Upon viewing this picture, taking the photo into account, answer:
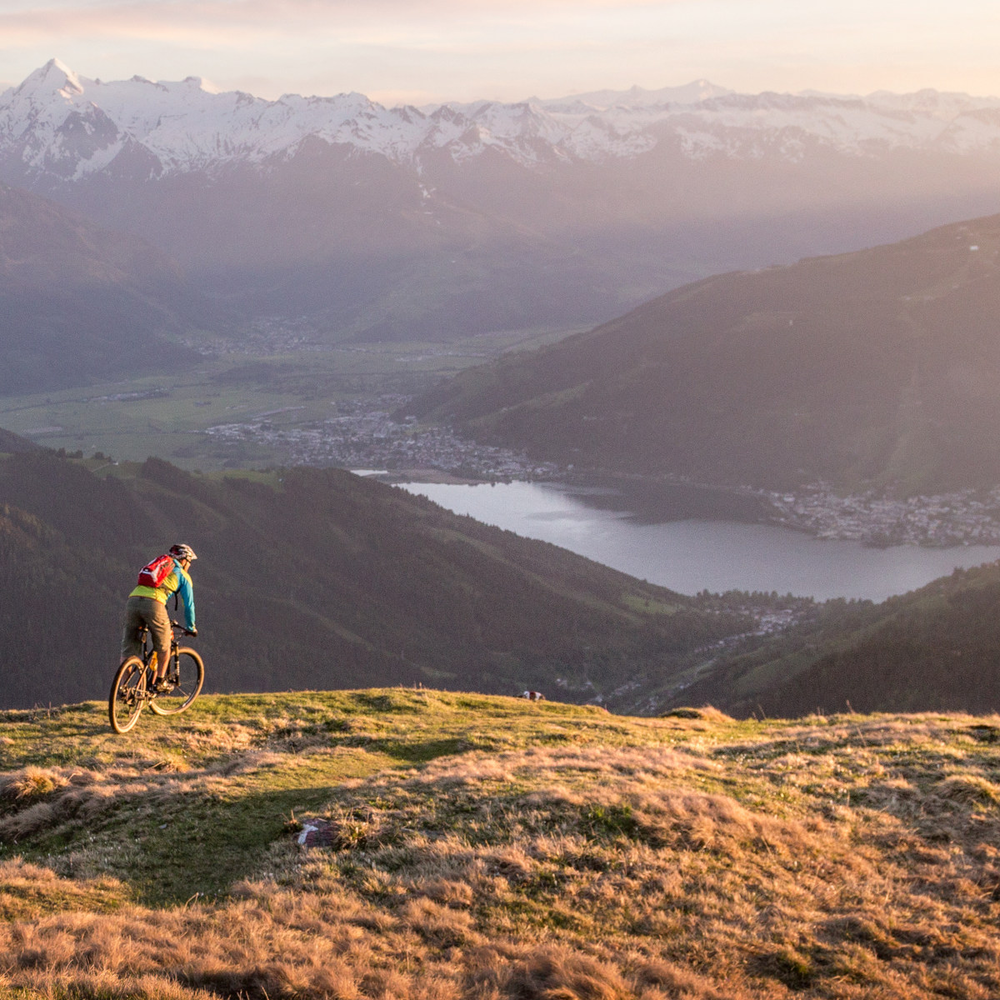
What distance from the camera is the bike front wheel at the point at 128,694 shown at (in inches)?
Answer: 803

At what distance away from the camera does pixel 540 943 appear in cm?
1129

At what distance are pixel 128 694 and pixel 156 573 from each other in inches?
117

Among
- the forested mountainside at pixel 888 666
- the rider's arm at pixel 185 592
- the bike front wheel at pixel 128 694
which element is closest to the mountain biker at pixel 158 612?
the rider's arm at pixel 185 592

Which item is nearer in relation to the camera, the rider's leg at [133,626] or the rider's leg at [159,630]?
the rider's leg at [133,626]

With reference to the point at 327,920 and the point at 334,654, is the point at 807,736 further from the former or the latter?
the point at 334,654

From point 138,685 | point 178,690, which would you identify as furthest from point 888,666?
point 138,685

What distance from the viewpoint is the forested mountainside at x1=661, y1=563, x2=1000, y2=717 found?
76812 millimetres

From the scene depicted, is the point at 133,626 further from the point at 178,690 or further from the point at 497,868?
the point at 497,868

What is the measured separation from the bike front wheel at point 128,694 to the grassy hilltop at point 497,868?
42cm

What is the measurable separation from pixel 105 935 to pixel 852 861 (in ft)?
34.1

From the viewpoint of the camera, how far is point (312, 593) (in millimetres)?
145125

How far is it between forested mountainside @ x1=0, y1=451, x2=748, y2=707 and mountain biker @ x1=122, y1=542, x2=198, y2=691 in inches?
3618

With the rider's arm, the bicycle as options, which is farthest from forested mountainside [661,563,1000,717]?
the rider's arm

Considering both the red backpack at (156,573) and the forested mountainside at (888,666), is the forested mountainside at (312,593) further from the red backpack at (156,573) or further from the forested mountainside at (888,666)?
the red backpack at (156,573)
